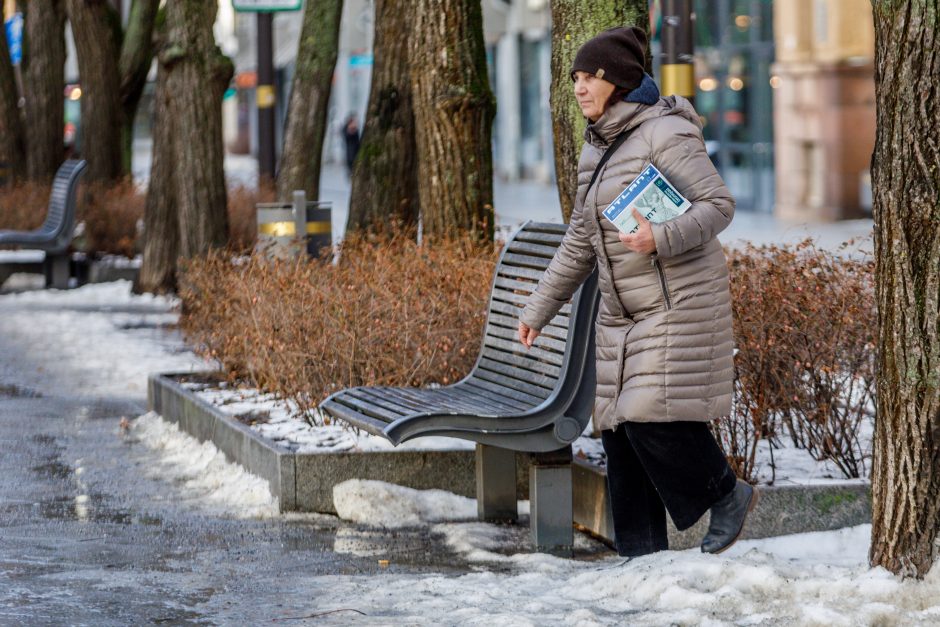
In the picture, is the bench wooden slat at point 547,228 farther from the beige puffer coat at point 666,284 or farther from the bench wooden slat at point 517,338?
the beige puffer coat at point 666,284

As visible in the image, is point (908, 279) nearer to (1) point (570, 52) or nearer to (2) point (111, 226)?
(1) point (570, 52)

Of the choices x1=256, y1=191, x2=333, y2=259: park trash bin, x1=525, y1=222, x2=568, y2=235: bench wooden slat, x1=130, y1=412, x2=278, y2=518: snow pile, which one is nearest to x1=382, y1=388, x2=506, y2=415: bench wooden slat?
x1=525, y1=222, x2=568, y2=235: bench wooden slat

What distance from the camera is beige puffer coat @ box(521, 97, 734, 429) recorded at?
5.09 m

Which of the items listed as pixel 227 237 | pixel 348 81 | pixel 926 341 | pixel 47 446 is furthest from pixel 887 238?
pixel 348 81

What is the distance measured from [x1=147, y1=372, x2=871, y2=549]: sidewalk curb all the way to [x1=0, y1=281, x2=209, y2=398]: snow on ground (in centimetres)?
257

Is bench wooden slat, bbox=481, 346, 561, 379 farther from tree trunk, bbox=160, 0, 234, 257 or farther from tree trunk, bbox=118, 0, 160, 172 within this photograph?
tree trunk, bbox=118, 0, 160, 172

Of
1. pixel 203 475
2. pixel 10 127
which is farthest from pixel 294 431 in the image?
pixel 10 127

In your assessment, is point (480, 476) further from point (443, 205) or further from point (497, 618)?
point (443, 205)

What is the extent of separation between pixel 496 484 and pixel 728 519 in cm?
136

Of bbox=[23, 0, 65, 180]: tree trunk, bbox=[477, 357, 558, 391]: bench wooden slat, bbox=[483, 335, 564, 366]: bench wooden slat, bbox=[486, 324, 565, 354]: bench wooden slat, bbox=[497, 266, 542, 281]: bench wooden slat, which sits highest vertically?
bbox=[23, 0, 65, 180]: tree trunk

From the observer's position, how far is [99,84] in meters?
19.1

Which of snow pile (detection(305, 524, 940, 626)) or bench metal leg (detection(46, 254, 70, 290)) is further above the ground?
bench metal leg (detection(46, 254, 70, 290))

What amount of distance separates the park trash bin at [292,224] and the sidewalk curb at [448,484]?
2.81m

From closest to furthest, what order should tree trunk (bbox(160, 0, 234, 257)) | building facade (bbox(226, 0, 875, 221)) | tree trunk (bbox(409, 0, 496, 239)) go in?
tree trunk (bbox(409, 0, 496, 239)) → tree trunk (bbox(160, 0, 234, 257)) → building facade (bbox(226, 0, 875, 221))
